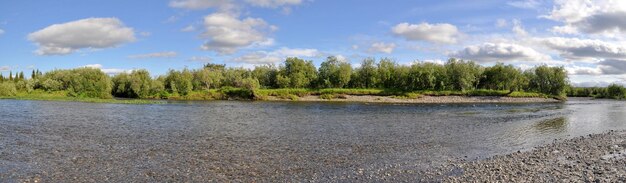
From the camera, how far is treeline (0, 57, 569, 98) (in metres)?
135

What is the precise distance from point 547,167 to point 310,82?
13975 centimetres

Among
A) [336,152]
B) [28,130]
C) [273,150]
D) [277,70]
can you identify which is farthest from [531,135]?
[277,70]

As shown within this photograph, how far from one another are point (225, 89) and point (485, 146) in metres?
114

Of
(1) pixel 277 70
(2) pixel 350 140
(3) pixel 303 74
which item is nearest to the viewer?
(2) pixel 350 140

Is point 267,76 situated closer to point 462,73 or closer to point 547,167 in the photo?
point 462,73

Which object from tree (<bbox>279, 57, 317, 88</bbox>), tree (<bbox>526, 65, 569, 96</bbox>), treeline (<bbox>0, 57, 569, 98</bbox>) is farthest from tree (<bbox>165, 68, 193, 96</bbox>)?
tree (<bbox>526, 65, 569, 96</bbox>)

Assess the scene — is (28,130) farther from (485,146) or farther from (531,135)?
(531,135)

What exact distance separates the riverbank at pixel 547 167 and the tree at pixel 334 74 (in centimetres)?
12733

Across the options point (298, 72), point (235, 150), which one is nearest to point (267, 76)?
point (298, 72)

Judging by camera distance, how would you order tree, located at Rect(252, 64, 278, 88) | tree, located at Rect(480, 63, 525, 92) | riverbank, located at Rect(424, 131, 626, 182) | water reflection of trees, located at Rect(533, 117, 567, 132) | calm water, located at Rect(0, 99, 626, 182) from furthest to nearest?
tree, located at Rect(252, 64, 278, 88) → tree, located at Rect(480, 63, 525, 92) → water reflection of trees, located at Rect(533, 117, 567, 132) → calm water, located at Rect(0, 99, 626, 182) → riverbank, located at Rect(424, 131, 626, 182)

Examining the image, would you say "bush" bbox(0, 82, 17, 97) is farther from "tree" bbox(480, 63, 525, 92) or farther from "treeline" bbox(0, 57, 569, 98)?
"tree" bbox(480, 63, 525, 92)

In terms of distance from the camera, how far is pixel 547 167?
20.1 meters

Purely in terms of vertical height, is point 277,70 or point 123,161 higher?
point 277,70

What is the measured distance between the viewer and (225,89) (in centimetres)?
13500
